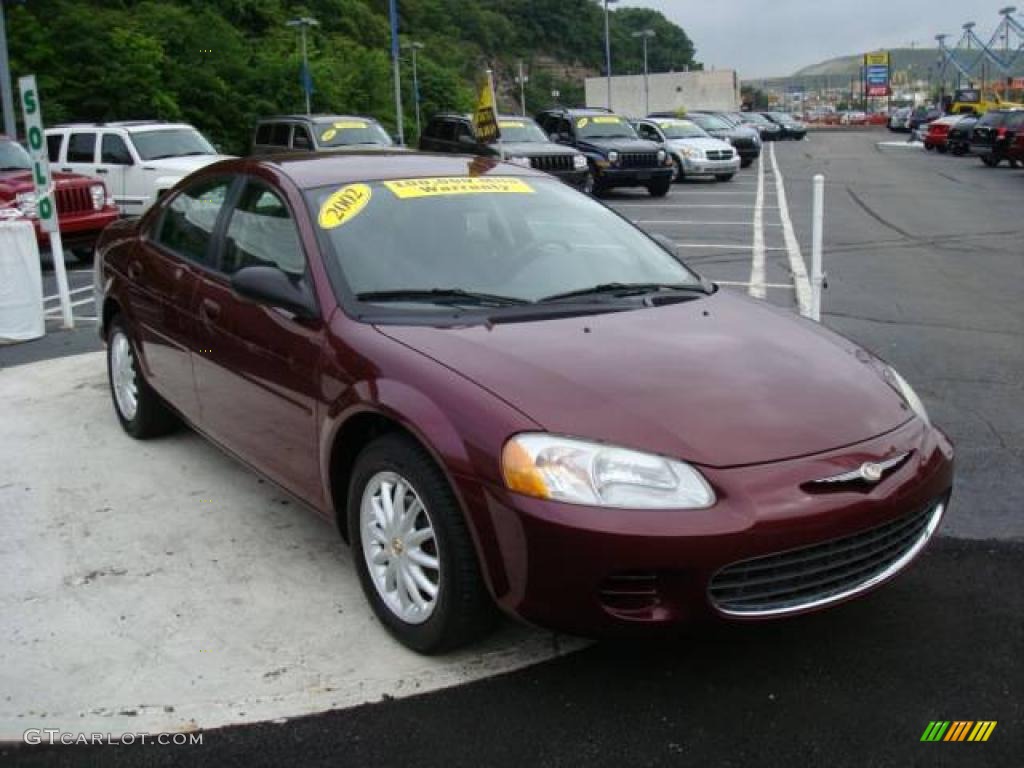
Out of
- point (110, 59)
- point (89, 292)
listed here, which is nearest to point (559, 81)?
point (110, 59)

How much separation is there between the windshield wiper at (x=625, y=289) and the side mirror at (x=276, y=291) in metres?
0.84

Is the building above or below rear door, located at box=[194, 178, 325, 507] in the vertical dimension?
above

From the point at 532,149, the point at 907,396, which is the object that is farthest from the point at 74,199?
the point at 907,396

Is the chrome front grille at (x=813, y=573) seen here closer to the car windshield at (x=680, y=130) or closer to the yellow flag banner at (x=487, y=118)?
the yellow flag banner at (x=487, y=118)

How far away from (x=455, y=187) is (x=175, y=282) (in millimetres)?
1416

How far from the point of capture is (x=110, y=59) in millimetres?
31453

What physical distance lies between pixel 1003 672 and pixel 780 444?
3.35 ft

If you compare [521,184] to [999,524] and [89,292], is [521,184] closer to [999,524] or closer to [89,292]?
[999,524]

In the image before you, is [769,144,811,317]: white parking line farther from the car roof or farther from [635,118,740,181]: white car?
the car roof

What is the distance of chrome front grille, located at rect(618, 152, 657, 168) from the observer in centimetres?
2100

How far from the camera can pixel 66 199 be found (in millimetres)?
12758

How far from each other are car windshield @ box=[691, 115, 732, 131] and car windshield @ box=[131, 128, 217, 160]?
21.1 metres

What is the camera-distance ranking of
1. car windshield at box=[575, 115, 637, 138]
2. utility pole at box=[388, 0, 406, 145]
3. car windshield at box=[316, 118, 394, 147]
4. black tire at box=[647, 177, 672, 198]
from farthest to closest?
utility pole at box=[388, 0, 406, 145] → car windshield at box=[575, 115, 637, 138] → black tire at box=[647, 177, 672, 198] → car windshield at box=[316, 118, 394, 147]

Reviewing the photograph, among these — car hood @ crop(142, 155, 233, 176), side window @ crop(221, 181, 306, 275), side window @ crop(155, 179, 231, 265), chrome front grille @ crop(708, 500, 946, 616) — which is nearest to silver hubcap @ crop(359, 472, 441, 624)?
chrome front grille @ crop(708, 500, 946, 616)
